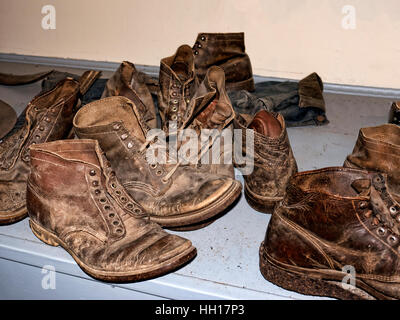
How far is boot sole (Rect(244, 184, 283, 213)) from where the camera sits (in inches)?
46.9

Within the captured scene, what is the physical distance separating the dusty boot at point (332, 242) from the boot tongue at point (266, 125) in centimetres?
24

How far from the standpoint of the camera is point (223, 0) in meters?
1.95

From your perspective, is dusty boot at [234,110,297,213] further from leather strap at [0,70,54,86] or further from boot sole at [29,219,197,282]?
leather strap at [0,70,54,86]

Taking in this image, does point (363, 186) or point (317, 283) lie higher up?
point (363, 186)

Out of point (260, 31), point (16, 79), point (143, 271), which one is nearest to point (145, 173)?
point (143, 271)

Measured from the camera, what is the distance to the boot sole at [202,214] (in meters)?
1.02

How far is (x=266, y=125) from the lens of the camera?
3.94ft

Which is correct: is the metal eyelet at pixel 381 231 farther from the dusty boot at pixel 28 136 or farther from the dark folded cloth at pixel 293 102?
the dusty boot at pixel 28 136

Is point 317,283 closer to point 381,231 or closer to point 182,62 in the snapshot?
point 381,231

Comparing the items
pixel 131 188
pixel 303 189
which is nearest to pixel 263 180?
pixel 303 189

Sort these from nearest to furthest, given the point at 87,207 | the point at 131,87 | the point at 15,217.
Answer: the point at 87,207 → the point at 15,217 → the point at 131,87

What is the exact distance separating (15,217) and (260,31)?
4.44ft
